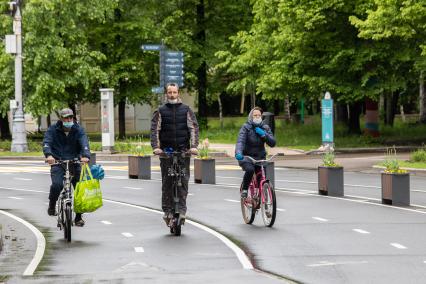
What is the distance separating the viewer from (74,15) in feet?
177

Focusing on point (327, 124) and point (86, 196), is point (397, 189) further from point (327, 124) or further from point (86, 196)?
point (327, 124)

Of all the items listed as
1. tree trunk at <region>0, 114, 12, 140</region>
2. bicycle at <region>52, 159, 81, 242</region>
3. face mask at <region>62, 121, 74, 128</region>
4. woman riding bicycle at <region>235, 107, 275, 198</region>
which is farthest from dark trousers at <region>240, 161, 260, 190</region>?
tree trunk at <region>0, 114, 12, 140</region>

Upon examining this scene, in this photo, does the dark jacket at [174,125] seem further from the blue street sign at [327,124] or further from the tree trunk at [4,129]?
the tree trunk at [4,129]

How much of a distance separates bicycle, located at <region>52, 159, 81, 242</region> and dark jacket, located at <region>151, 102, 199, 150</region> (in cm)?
121

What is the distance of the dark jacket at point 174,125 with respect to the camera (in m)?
15.4

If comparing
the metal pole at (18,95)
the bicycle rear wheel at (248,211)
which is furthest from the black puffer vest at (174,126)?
the metal pole at (18,95)

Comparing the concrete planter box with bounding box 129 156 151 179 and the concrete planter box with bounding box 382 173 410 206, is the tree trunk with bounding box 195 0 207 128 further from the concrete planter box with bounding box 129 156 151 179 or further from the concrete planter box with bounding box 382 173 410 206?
the concrete planter box with bounding box 382 173 410 206

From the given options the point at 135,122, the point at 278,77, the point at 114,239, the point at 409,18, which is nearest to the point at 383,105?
the point at 135,122

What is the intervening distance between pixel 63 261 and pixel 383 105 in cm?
6804

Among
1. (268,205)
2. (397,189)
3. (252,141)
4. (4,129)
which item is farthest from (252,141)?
(4,129)

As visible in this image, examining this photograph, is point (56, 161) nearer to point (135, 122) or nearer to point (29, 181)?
point (29, 181)

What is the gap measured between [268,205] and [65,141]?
10.5 feet

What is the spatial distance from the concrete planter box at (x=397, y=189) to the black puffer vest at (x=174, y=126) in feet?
21.5

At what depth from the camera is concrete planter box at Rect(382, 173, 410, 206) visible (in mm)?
20703
